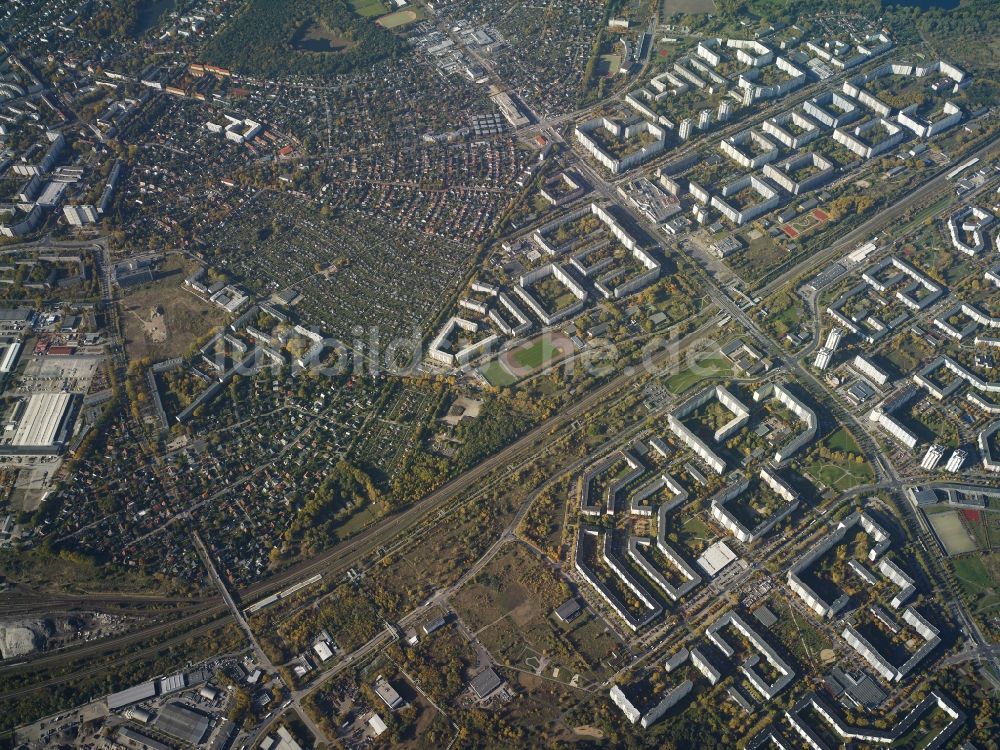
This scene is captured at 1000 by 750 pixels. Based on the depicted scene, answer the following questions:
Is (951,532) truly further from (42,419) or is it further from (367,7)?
(367,7)

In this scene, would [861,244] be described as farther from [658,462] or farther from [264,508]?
[264,508]

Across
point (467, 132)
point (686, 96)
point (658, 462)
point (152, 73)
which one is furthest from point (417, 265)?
point (152, 73)

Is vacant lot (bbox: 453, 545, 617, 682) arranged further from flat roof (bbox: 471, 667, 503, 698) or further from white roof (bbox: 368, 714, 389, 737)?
white roof (bbox: 368, 714, 389, 737)

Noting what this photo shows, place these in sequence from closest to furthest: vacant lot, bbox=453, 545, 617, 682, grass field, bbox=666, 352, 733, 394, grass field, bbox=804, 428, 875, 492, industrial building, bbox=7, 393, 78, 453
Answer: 1. vacant lot, bbox=453, 545, 617, 682
2. grass field, bbox=804, 428, 875, 492
3. industrial building, bbox=7, 393, 78, 453
4. grass field, bbox=666, 352, 733, 394

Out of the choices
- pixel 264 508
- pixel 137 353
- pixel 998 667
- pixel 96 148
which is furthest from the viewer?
pixel 96 148

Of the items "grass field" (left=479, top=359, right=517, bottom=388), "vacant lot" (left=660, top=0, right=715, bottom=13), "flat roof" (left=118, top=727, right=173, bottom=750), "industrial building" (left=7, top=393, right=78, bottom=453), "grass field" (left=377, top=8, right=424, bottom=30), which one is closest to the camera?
"flat roof" (left=118, top=727, right=173, bottom=750)

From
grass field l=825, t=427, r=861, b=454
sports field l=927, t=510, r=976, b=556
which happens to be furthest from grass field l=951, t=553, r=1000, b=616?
grass field l=825, t=427, r=861, b=454
